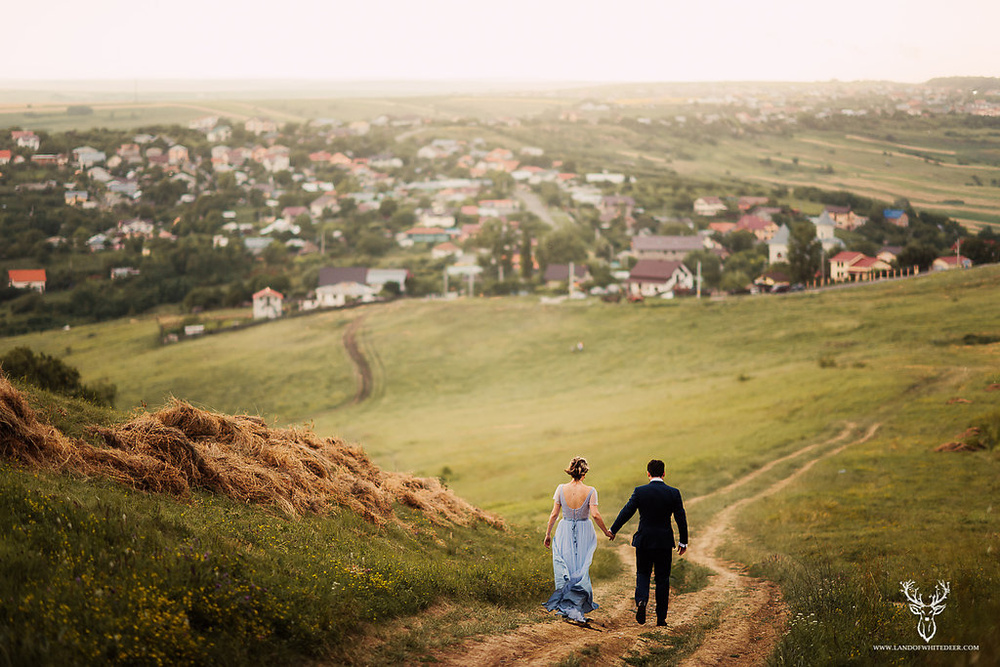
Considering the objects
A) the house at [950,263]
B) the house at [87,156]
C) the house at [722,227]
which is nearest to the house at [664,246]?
the house at [722,227]

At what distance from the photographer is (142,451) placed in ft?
38.0

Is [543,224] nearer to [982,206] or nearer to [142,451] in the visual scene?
[982,206]

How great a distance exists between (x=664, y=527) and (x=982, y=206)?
65187 millimetres

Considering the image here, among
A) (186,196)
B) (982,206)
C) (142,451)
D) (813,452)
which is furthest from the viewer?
(186,196)

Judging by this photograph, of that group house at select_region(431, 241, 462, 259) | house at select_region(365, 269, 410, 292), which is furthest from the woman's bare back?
house at select_region(431, 241, 462, 259)

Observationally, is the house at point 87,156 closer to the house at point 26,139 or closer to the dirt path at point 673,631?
the house at point 26,139

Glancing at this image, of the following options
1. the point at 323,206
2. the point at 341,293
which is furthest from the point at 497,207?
the point at 341,293

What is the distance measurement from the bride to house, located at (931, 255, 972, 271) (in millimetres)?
67288

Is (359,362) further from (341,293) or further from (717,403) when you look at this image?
(717,403)

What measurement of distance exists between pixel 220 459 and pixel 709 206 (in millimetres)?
161820

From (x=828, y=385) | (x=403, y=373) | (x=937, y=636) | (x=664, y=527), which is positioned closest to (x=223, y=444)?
(x=664, y=527)

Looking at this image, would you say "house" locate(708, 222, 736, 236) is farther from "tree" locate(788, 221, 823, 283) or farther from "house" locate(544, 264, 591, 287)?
"tree" locate(788, 221, 823, 283)

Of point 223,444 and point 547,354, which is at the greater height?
point 223,444

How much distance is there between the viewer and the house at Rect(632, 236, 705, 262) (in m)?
132
